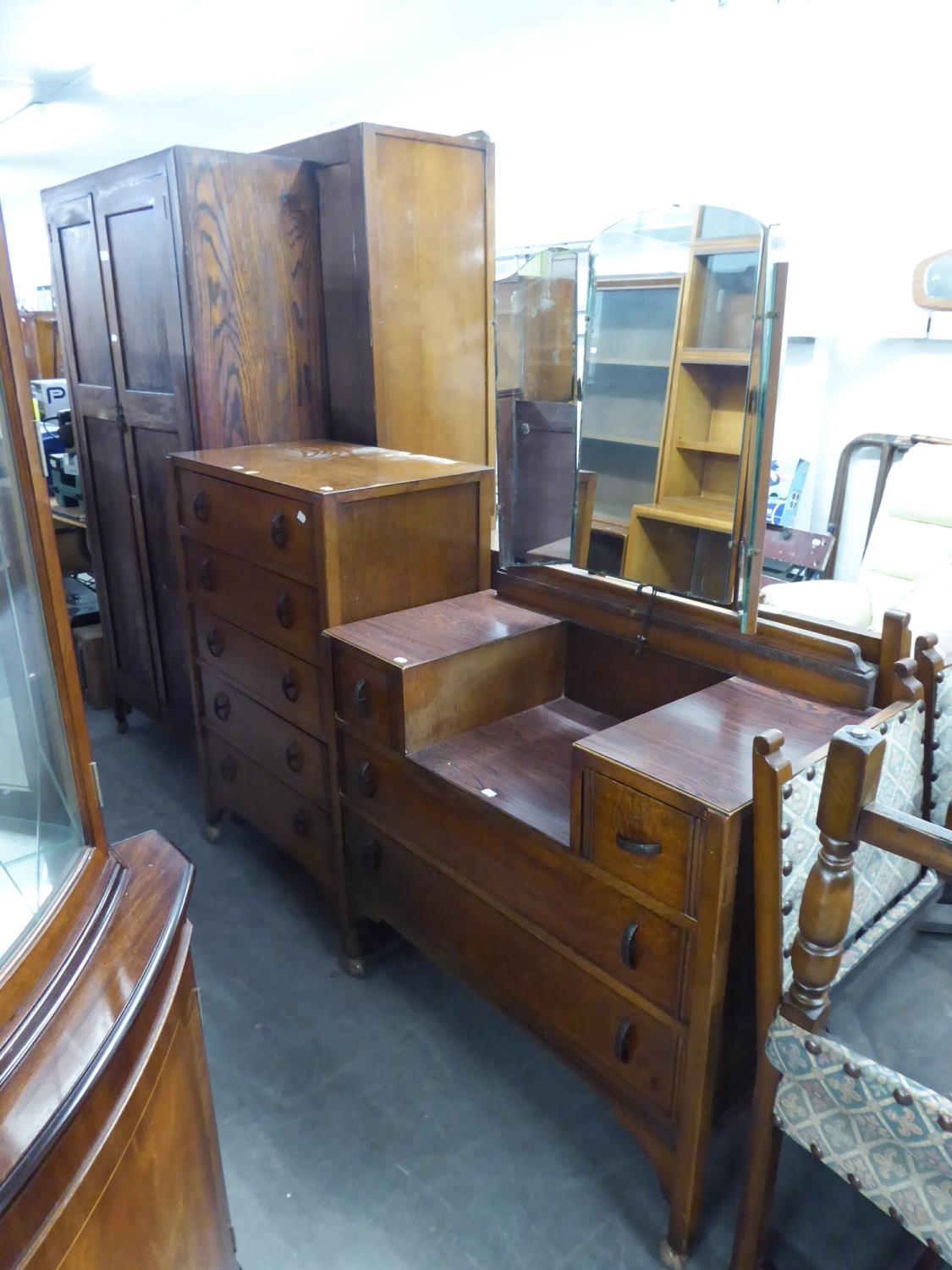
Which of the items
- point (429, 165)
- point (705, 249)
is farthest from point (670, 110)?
point (705, 249)

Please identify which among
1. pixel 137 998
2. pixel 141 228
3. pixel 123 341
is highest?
pixel 141 228

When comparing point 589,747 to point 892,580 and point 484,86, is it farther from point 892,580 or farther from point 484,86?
point 484,86

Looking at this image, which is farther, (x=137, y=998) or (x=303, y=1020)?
(x=303, y=1020)

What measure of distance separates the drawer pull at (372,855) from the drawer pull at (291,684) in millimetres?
355

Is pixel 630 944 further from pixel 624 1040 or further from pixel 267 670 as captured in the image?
pixel 267 670

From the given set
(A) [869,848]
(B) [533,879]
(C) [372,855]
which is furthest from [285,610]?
(A) [869,848]

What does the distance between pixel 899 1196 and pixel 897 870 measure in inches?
16.6

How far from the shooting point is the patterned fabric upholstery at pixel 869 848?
1.13 metres

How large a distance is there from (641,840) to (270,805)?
48.0 inches

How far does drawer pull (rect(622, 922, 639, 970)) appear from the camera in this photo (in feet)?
4.20

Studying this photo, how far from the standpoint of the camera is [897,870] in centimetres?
130

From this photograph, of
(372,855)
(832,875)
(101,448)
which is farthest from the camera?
(101,448)

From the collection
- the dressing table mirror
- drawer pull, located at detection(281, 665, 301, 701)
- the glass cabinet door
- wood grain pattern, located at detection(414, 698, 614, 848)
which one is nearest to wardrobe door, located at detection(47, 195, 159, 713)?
drawer pull, located at detection(281, 665, 301, 701)

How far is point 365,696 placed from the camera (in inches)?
65.3
